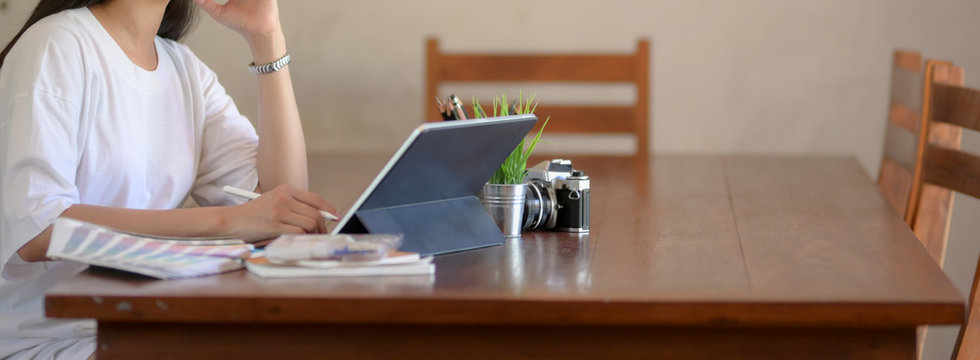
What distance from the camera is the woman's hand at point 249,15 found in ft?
4.74

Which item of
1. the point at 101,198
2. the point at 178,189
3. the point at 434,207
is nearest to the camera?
the point at 434,207

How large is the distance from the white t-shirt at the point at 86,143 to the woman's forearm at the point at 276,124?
49mm

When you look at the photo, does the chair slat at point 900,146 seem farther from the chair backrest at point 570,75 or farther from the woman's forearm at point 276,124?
the woman's forearm at point 276,124

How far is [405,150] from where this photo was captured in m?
0.98

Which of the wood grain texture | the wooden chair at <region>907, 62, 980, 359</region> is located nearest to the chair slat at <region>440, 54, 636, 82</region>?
the wooden chair at <region>907, 62, 980, 359</region>

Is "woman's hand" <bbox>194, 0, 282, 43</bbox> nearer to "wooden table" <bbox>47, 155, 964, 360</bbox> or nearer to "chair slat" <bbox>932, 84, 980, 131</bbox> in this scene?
"wooden table" <bbox>47, 155, 964, 360</bbox>

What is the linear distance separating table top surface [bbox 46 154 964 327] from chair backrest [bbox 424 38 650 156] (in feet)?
3.65

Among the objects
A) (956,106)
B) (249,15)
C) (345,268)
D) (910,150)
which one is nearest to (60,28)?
(249,15)

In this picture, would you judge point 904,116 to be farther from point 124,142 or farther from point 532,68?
point 124,142

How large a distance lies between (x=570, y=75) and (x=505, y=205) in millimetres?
1304

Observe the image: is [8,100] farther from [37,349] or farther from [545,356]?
[545,356]

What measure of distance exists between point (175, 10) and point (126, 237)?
648 mm

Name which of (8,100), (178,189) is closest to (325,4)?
(178,189)

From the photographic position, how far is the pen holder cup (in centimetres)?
117
